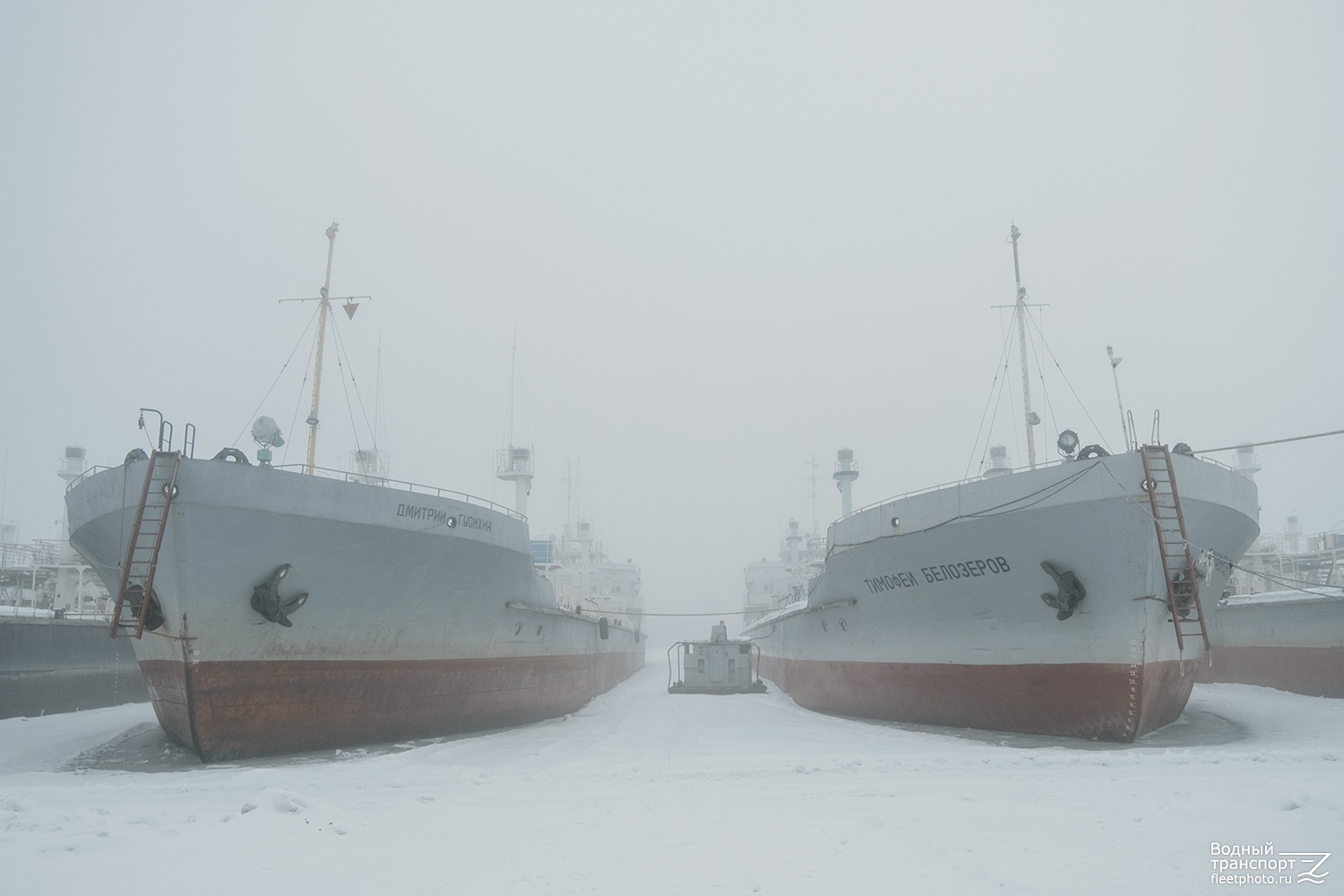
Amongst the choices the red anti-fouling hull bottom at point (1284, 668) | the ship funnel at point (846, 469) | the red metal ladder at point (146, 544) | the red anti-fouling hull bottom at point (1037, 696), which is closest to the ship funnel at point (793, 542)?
the ship funnel at point (846, 469)

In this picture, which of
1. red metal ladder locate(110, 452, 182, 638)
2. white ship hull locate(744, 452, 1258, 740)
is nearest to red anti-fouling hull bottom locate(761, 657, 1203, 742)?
white ship hull locate(744, 452, 1258, 740)

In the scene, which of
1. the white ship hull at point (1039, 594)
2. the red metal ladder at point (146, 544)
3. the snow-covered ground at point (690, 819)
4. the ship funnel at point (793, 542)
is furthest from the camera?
the ship funnel at point (793, 542)

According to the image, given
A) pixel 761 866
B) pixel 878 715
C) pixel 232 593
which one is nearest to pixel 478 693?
pixel 232 593

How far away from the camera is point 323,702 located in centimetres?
1144

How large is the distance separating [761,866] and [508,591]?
10244mm

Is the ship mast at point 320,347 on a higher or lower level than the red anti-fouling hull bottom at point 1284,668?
higher

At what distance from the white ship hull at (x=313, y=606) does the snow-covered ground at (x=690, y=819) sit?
80 cm

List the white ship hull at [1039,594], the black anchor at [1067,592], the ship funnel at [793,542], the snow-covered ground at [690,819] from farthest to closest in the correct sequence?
1. the ship funnel at [793,542]
2. the black anchor at [1067,592]
3. the white ship hull at [1039,594]
4. the snow-covered ground at [690,819]

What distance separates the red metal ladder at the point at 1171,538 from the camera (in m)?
10.6

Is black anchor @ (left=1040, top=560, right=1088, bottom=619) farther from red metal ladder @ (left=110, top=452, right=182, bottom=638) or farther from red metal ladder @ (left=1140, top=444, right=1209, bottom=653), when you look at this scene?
red metal ladder @ (left=110, top=452, right=182, bottom=638)

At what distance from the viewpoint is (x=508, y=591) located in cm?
1473

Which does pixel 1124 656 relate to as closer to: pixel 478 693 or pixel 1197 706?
pixel 1197 706

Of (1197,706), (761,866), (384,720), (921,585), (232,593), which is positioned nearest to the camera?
(761,866)

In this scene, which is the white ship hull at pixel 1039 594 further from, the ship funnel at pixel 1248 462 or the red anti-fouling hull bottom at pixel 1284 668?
the ship funnel at pixel 1248 462
